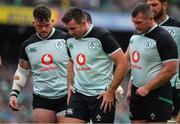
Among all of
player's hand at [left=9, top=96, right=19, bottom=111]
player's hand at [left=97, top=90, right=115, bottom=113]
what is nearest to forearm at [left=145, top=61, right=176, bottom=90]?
player's hand at [left=97, top=90, right=115, bottom=113]

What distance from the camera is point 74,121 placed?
30.6 feet

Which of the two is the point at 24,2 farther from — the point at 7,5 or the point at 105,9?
the point at 105,9

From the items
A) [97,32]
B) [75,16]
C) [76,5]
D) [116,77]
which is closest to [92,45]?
[97,32]

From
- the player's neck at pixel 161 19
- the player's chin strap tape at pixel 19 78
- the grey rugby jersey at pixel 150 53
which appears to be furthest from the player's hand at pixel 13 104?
the player's neck at pixel 161 19

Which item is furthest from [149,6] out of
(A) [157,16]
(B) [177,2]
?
(B) [177,2]

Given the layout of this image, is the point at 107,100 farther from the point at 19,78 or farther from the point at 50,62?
the point at 19,78

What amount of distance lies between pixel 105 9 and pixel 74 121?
51.2ft

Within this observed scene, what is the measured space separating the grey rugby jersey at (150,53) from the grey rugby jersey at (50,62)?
136 cm

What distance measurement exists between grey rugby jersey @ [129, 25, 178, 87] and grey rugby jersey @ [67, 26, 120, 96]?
285mm

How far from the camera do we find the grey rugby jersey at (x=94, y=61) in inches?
365

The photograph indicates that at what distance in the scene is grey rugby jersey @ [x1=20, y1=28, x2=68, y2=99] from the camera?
10.3 metres

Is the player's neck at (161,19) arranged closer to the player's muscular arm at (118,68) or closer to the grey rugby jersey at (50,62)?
the player's muscular arm at (118,68)

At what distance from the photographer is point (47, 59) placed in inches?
406

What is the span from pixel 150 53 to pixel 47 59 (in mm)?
1872
